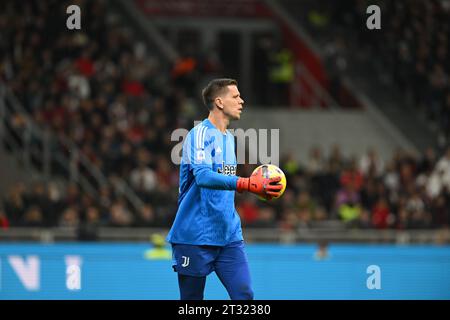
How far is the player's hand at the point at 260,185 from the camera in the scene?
7086 millimetres

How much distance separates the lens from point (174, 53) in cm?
2406

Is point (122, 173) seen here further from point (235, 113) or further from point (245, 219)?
point (235, 113)

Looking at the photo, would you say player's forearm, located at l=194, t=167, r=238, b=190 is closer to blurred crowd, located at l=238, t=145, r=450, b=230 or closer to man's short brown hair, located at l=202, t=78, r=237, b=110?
man's short brown hair, located at l=202, t=78, r=237, b=110

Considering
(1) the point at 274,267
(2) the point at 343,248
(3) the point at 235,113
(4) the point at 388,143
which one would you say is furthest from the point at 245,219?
(3) the point at 235,113

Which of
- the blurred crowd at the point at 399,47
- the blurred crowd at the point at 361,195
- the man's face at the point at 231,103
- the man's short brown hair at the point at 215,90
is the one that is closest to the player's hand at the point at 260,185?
the man's face at the point at 231,103

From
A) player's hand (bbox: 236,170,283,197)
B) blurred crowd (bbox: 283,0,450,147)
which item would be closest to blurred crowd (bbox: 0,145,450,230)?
blurred crowd (bbox: 283,0,450,147)

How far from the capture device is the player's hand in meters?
7.09

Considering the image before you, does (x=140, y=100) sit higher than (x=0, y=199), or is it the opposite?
(x=140, y=100)

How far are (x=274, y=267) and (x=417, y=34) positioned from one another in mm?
12983

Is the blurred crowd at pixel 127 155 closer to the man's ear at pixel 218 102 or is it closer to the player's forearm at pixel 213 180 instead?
the man's ear at pixel 218 102

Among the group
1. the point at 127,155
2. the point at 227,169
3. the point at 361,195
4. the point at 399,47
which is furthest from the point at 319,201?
the point at 227,169

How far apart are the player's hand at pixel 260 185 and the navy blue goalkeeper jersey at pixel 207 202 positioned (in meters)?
0.25
